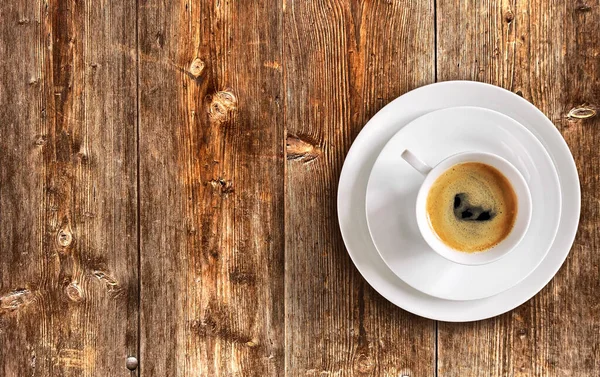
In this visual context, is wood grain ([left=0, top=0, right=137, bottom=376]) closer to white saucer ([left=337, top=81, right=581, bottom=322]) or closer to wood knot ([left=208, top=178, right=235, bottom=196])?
wood knot ([left=208, top=178, right=235, bottom=196])

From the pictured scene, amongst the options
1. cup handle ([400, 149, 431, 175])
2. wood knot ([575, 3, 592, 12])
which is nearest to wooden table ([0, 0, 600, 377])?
wood knot ([575, 3, 592, 12])

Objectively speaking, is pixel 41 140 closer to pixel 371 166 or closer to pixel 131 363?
pixel 131 363

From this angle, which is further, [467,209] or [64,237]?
[64,237]

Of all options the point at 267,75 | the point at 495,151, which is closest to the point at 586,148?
the point at 495,151

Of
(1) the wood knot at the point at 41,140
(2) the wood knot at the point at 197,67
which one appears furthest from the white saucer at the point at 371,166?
(1) the wood knot at the point at 41,140

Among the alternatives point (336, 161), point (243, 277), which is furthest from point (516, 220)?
point (243, 277)

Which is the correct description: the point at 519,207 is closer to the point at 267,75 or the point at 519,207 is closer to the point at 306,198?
the point at 306,198
